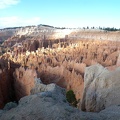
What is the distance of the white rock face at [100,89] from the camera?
1409cm

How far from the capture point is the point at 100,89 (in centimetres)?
1518

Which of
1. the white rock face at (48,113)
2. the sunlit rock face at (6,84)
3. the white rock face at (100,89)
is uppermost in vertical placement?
the white rock face at (48,113)

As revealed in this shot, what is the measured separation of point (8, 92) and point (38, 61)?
9080mm

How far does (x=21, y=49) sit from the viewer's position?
52.9 m

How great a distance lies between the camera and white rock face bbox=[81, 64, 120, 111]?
14.1 m

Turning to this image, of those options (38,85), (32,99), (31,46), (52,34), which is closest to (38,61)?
(38,85)

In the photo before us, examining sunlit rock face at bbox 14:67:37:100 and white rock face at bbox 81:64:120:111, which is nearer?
white rock face at bbox 81:64:120:111

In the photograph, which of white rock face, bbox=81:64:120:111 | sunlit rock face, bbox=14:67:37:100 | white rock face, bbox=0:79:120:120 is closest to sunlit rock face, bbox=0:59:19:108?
sunlit rock face, bbox=14:67:37:100

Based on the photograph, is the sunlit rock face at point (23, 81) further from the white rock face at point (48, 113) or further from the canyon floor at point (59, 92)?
the white rock face at point (48, 113)

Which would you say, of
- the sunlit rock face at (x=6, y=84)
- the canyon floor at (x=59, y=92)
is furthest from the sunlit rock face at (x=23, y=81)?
the sunlit rock face at (x=6, y=84)

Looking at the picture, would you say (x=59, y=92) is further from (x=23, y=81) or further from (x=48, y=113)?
(x=23, y=81)

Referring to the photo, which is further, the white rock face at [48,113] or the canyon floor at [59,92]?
the canyon floor at [59,92]

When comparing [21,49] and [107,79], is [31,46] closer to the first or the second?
[21,49]

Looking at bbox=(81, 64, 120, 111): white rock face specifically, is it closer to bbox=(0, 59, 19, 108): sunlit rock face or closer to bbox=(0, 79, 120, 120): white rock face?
bbox=(0, 79, 120, 120): white rock face
